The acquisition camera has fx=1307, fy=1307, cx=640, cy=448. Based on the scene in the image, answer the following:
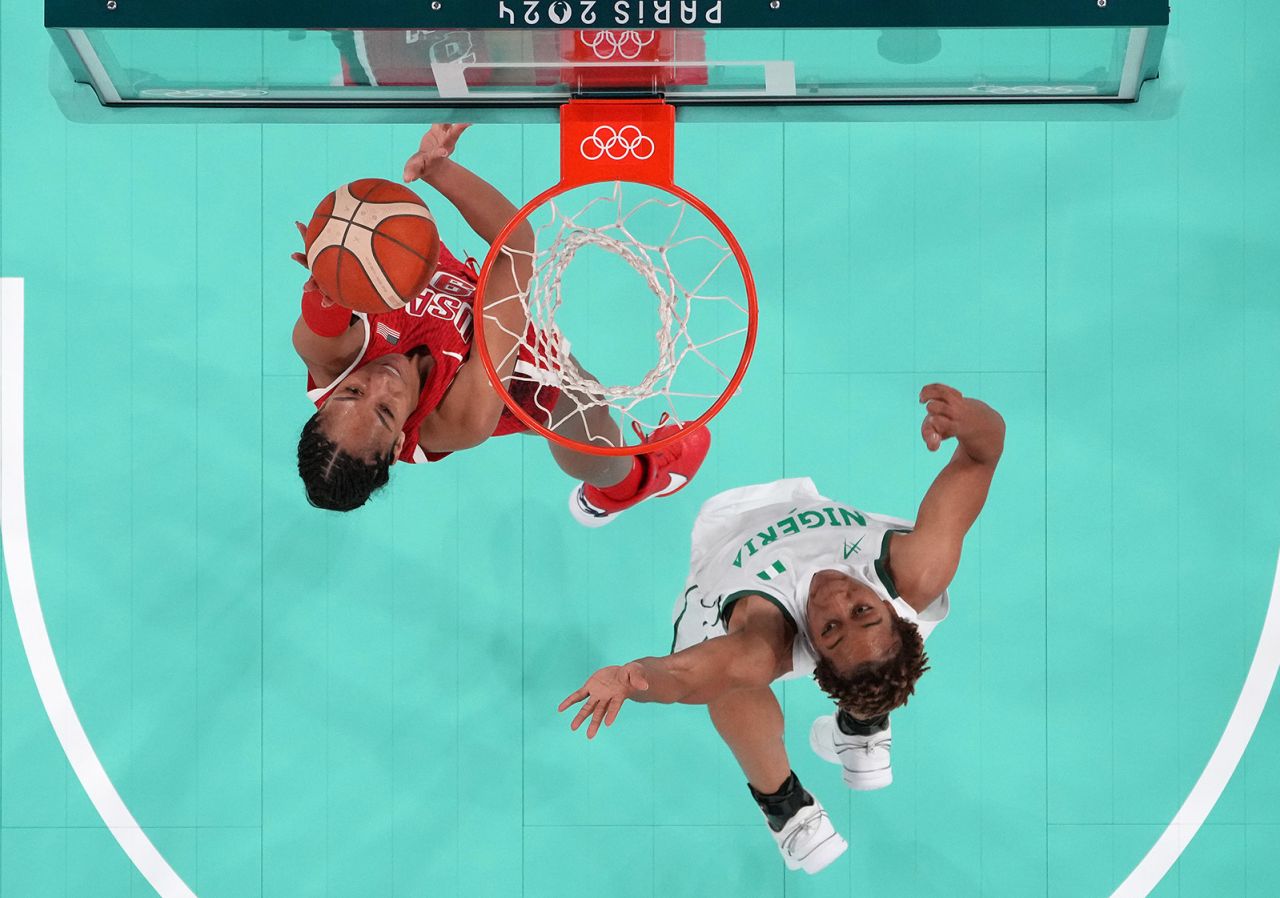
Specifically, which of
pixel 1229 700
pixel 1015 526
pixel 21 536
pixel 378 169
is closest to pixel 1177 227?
pixel 1015 526

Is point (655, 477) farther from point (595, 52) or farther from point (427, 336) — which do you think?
point (595, 52)

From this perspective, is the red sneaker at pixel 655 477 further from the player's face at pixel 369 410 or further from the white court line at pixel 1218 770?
the white court line at pixel 1218 770

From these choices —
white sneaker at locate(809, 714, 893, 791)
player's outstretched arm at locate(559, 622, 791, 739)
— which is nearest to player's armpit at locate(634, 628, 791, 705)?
player's outstretched arm at locate(559, 622, 791, 739)

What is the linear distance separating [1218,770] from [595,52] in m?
3.37

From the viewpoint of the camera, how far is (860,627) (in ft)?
12.1

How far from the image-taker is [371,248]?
342 cm

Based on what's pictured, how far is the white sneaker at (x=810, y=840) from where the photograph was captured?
14.4 feet

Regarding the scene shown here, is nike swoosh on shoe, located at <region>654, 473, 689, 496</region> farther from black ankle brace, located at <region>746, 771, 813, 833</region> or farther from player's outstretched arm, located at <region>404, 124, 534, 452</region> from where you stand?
black ankle brace, located at <region>746, 771, 813, 833</region>

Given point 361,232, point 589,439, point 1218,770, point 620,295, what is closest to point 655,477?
point 589,439

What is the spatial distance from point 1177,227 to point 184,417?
144 inches

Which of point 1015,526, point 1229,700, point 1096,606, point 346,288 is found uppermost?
point 346,288

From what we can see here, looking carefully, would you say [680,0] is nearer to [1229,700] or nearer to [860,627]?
[860,627]

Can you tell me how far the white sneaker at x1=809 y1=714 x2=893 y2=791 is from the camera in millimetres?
4375

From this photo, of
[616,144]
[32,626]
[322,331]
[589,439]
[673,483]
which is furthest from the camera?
[32,626]
